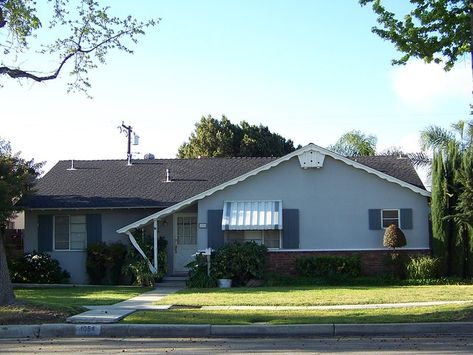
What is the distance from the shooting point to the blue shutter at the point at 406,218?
2202 centimetres

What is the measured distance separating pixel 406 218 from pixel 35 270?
13.1m

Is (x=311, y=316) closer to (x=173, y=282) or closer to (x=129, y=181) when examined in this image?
(x=173, y=282)

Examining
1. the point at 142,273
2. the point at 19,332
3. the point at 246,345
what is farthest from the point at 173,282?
the point at 246,345

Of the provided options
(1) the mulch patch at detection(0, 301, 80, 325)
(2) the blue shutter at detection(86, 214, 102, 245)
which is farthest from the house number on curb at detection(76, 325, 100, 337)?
(2) the blue shutter at detection(86, 214, 102, 245)

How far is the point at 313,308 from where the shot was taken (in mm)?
14172

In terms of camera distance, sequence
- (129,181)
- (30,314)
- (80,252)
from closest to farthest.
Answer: (30,314) < (80,252) < (129,181)

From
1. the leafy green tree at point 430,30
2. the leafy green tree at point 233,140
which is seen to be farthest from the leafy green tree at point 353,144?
the leafy green tree at point 430,30

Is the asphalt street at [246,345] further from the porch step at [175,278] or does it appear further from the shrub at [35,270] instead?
the shrub at [35,270]

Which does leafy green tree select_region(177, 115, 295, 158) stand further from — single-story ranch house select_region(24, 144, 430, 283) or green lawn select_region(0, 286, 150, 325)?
green lawn select_region(0, 286, 150, 325)

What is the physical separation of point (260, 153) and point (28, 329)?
3577 cm

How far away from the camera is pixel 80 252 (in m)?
23.8

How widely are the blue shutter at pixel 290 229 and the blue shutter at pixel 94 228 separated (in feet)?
22.4

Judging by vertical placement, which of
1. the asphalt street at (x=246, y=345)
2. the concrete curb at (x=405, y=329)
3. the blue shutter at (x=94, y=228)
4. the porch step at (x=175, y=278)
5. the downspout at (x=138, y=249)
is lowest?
the asphalt street at (x=246, y=345)

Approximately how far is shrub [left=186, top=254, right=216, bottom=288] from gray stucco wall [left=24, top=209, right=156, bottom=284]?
3.60 meters
